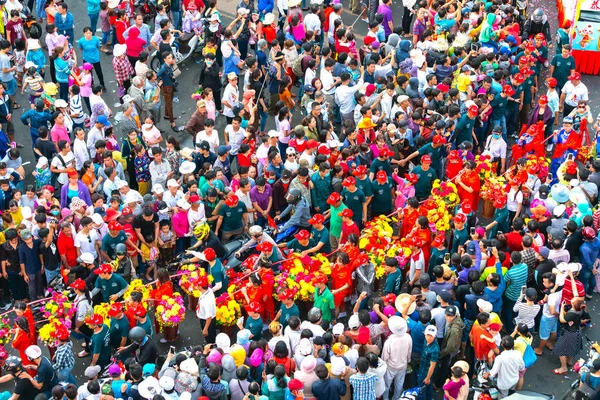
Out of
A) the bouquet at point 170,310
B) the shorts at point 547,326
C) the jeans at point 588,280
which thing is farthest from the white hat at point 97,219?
the jeans at point 588,280

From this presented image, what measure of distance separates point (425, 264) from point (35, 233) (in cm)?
641

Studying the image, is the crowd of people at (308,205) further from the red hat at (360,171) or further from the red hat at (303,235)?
the red hat at (303,235)

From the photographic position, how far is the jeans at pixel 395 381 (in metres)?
13.1

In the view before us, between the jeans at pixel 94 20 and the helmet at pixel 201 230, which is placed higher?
the jeans at pixel 94 20

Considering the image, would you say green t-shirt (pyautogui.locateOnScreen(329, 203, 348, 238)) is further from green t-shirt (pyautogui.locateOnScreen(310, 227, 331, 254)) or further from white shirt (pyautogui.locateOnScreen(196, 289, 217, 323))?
white shirt (pyautogui.locateOnScreen(196, 289, 217, 323))

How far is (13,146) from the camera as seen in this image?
1783 centimetres

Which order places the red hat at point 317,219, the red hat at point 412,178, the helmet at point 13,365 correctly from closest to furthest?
the helmet at point 13,365 < the red hat at point 317,219 < the red hat at point 412,178

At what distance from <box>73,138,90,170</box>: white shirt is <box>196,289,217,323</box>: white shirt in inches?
166

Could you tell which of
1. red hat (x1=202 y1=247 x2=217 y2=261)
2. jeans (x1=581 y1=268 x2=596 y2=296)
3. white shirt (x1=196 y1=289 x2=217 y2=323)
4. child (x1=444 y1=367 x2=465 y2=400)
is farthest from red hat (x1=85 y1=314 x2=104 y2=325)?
jeans (x1=581 y1=268 x2=596 y2=296)

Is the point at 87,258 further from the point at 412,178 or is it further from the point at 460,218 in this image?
the point at 460,218

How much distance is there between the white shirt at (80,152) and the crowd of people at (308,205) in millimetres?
58

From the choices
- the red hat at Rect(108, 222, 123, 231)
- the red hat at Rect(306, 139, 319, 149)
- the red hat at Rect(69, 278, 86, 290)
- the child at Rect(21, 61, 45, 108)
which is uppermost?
the child at Rect(21, 61, 45, 108)

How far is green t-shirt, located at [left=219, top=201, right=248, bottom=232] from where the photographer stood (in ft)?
50.8

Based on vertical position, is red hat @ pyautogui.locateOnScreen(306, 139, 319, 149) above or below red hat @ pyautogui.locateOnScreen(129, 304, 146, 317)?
above
